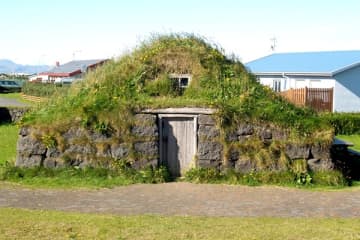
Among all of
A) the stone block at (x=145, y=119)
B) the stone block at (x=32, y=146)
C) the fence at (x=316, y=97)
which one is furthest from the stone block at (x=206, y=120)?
the fence at (x=316, y=97)

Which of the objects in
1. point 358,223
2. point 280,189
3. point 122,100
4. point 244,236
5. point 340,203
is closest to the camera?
point 244,236

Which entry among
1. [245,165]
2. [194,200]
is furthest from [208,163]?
[194,200]

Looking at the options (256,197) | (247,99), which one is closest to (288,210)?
(256,197)

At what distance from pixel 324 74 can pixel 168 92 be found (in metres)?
23.5

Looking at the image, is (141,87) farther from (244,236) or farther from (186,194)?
(244,236)

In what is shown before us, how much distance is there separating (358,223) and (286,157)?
4.91 m

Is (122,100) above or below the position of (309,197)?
above

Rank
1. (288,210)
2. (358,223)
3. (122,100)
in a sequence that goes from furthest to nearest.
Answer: (122,100) < (288,210) < (358,223)

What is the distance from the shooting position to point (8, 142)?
23672 mm

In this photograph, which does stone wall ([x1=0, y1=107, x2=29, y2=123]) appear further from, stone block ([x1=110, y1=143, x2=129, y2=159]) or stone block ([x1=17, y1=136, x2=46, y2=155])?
stone block ([x1=110, y1=143, x2=129, y2=159])

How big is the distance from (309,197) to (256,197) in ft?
4.20

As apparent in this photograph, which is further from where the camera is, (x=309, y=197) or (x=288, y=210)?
(x=309, y=197)

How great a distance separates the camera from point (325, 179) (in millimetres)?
15797

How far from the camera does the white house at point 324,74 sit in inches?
1495
